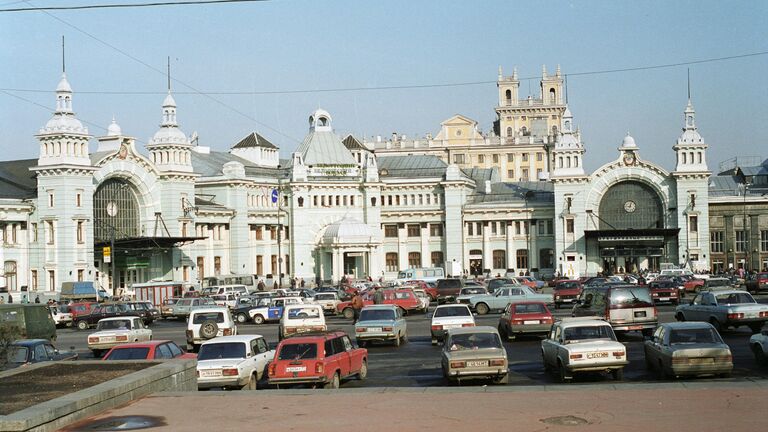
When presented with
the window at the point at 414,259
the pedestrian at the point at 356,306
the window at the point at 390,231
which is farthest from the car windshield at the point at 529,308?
the window at the point at 390,231

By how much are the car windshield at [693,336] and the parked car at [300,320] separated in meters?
17.3

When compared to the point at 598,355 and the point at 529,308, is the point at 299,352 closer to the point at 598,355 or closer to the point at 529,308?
the point at 598,355

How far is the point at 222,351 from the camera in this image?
2753 cm

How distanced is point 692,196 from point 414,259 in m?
29.4

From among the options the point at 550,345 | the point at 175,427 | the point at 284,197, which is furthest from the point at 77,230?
the point at 175,427

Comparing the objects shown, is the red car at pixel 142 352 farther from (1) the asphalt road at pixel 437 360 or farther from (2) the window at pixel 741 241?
(2) the window at pixel 741 241

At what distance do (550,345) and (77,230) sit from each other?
202 ft

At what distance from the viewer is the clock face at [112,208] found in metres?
87.6

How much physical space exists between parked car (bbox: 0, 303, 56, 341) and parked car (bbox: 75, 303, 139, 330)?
1149 cm

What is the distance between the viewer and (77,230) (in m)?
82.7

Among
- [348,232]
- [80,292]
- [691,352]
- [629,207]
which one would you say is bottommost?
[691,352]

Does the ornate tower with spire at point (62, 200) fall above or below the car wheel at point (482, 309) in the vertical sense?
above

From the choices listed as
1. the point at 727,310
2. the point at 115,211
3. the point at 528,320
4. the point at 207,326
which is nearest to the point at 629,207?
the point at 115,211

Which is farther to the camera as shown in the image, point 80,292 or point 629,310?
point 80,292
